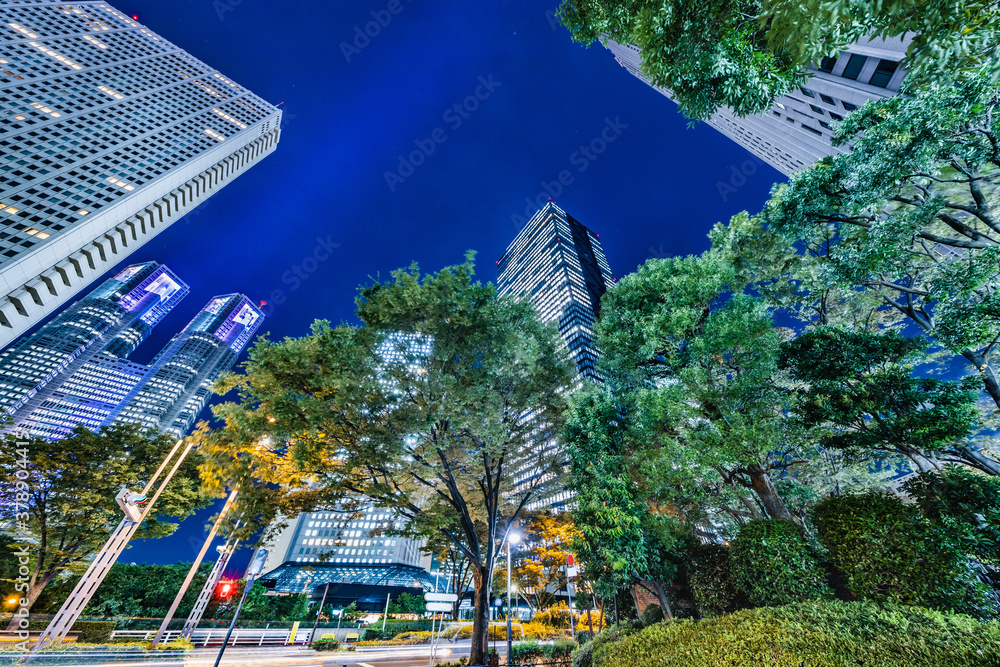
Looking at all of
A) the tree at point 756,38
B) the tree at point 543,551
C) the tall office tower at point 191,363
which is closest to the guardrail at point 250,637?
the tree at point 543,551

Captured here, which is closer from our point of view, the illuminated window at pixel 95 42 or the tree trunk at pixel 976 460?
the tree trunk at pixel 976 460

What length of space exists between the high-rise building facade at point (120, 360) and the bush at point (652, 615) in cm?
9917

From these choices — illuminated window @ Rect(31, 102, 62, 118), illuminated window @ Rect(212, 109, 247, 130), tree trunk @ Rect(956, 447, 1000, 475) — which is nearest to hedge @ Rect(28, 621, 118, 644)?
tree trunk @ Rect(956, 447, 1000, 475)

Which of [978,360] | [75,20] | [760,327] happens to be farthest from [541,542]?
[75,20]

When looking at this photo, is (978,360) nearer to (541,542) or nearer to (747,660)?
(747,660)

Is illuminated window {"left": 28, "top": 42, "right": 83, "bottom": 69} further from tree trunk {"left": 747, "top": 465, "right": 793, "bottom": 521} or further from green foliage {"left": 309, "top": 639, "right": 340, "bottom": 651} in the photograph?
tree trunk {"left": 747, "top": 465, "right": 793, "bottom": 521}

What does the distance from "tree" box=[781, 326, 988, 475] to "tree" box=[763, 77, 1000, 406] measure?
2.76 ft

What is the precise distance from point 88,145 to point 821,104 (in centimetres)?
5680

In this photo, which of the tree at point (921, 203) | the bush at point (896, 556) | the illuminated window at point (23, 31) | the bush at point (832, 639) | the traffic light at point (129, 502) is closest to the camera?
the bush at point (832, 639)

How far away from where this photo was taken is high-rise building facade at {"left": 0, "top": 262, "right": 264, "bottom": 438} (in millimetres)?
97188

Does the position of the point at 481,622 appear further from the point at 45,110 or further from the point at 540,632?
the point at 45,110

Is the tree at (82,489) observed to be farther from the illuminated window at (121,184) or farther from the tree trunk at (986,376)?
the tree trunk at (986,376)

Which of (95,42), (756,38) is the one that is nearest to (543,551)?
(756,38)

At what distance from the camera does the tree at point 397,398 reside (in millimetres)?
9555
